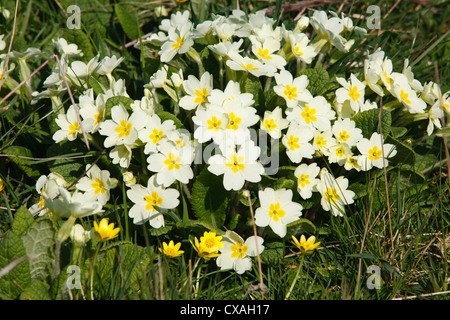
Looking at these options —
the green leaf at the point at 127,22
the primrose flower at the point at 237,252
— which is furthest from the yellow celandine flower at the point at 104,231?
the green leaf at the point at 127,22

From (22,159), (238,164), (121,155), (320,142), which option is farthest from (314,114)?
(22,159)

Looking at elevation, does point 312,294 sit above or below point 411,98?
below

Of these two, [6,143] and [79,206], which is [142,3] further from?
[79,206]

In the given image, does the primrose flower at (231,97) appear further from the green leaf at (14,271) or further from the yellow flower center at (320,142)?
the green leaf at (14,271)
